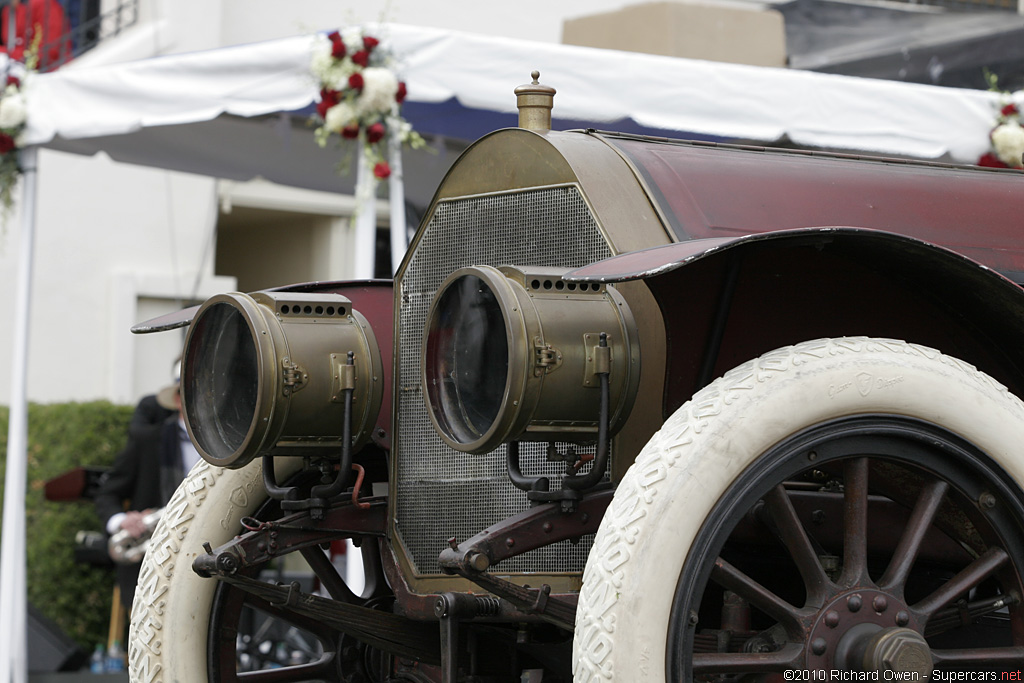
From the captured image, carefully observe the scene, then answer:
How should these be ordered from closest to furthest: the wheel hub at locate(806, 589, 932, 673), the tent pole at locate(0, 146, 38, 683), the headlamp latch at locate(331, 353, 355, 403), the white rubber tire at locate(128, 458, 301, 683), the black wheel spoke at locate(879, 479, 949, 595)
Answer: the wheel hub at locate(806, 589, 932, 673) < the black wheel spoke at locate(879, 479, 949, 595) < the headlamp latch at locate(331, 353, 355, 403) < the white rubber tire at locate(128, 458, 301, 683) < the tent pole at locate(0, 146, 38, 683)

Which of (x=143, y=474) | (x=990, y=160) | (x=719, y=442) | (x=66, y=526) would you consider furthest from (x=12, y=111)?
(x=719, y=442)

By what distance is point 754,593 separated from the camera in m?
1.97

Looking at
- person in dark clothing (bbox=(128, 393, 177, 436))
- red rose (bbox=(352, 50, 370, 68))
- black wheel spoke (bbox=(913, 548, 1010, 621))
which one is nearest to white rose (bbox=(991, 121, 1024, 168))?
red rose (bbox=(352, 50, 370, 68))

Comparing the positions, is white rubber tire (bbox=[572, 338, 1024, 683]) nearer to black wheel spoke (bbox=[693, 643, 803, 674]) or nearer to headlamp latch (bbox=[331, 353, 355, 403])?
black wheel spoke (bbox=[693, 643, 803, 674])

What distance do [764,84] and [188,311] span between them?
2.98 metres

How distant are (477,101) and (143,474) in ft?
8.57

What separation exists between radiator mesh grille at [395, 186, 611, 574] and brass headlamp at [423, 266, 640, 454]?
0.61ft

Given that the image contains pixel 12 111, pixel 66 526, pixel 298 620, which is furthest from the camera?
pixel 66 526

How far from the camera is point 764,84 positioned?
5172mm

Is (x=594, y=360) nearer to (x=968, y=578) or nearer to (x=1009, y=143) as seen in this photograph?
(x=968, y=578)

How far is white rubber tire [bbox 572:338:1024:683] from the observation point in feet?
5.93

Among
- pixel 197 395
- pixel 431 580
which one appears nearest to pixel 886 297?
pixel 431 580

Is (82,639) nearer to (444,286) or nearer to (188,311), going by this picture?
(188,311)

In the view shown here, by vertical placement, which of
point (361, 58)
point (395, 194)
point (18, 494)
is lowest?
point (18, 494)
